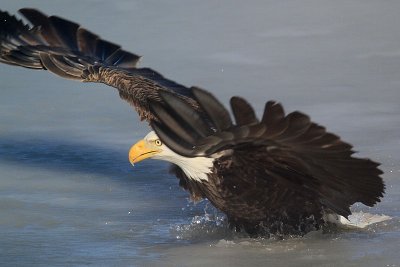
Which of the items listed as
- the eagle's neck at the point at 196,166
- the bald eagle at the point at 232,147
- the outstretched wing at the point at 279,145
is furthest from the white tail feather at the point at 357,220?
the eagle's neck at the point at 196,166

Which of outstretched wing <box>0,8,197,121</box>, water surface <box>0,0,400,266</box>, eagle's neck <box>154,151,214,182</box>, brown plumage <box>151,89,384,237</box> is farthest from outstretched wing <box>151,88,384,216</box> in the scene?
outstretched wing <box>0,8,197,121</box>

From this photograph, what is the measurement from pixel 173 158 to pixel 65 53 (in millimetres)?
1553

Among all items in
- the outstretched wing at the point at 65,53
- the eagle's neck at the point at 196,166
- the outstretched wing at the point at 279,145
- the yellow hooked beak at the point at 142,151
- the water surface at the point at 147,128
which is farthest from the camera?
the outstretched wing at the point at 65,53

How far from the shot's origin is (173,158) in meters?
5.73

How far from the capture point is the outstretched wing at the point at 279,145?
475 centimetres

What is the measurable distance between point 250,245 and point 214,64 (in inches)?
152

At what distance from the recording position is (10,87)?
30.3ft

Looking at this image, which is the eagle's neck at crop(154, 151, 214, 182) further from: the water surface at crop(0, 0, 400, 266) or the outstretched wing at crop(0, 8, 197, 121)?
the outstretched wing at crop(0, 8, 197, 121)

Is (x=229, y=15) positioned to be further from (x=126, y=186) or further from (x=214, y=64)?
(x=126, y=186)

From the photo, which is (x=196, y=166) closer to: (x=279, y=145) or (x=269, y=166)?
(x=269, y=166)

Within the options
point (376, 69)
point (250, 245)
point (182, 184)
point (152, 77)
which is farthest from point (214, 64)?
point (250, 245)

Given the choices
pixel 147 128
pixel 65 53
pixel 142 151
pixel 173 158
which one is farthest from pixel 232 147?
pixel 147 128

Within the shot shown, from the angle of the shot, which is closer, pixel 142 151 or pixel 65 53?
pixel 142 151

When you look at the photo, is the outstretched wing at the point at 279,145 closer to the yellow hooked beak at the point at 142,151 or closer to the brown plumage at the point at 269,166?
the brown plumage at the point at 269,166
